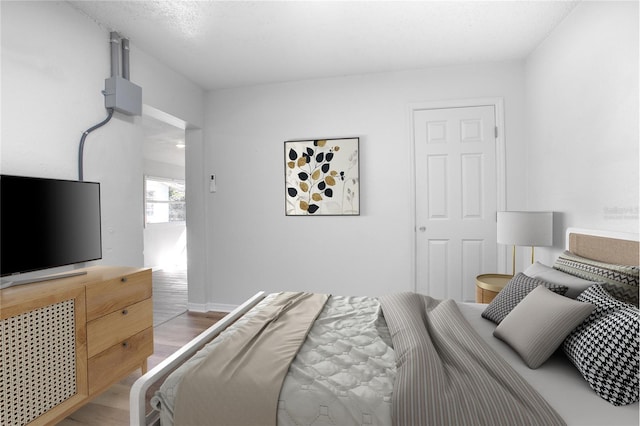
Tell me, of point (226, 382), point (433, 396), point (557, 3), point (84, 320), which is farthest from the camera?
point (557, 3)

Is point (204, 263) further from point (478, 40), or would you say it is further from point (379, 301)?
point (478, 40)

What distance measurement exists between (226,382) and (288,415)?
0.25 meters

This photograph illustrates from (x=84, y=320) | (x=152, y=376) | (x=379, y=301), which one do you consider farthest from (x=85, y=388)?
(x=379, y=301)

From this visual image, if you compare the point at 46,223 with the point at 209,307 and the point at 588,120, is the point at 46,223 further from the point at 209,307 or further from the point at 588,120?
the point at 588,120

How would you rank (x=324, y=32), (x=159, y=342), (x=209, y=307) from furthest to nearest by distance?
1. (x=209, y=307)
2. (x=159, y=342)
3. (x=324, y=32)

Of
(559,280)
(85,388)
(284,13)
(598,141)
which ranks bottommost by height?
(85,388)

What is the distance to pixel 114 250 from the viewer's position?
8.48 feet

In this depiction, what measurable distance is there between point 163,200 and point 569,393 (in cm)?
740

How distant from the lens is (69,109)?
2219mm

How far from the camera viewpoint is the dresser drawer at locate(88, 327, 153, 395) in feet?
6.11

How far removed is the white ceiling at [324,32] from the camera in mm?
2287

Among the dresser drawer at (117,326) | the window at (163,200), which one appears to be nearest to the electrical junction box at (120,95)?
the dresser drawer at (117,326)

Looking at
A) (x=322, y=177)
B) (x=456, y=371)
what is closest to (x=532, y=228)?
(x=456, y=371)

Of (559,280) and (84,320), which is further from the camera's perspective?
(84,320)
